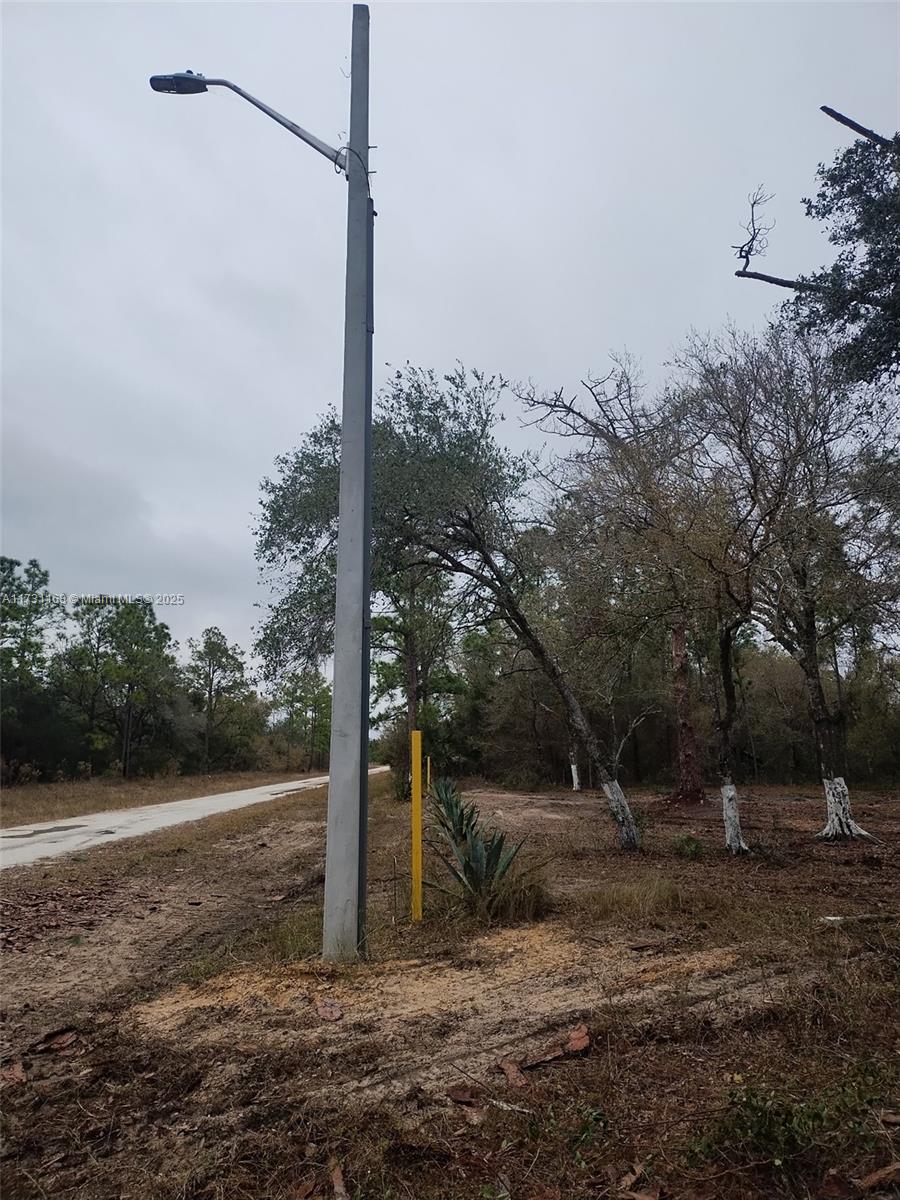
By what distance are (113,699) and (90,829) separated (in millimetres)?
30951

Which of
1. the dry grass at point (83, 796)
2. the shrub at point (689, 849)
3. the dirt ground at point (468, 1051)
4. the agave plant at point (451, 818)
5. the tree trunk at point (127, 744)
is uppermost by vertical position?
the tree trunk at point (127, 744)

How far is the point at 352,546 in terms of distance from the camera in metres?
6.38

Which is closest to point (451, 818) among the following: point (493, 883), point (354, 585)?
point (493, 883)

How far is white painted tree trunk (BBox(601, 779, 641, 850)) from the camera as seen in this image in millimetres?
12055

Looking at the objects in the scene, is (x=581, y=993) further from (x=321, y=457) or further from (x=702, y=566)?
(x=321, y=457)

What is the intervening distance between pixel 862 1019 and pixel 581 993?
58.3 inches

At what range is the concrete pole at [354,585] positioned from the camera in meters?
5.93

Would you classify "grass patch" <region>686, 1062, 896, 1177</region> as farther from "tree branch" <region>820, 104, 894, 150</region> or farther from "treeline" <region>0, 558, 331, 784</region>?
"treeline" <region>0, 558, 331, 784</region>

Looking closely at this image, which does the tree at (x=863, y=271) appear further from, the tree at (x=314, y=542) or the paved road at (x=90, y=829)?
→ the paved road at (x=90, y=829)

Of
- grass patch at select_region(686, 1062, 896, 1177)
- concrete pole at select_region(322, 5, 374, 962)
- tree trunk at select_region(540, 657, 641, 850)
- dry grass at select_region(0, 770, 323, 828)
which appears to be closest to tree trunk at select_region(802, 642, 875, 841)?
tree trunk at select_region(540, 657, 641, 850)

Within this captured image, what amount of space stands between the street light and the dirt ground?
57cm

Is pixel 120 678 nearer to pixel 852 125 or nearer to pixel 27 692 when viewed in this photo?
pixel 27 692

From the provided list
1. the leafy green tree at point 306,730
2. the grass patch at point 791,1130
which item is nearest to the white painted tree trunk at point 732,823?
the grass patch at point 791,1130

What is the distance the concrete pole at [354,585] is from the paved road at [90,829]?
834 centimetres
